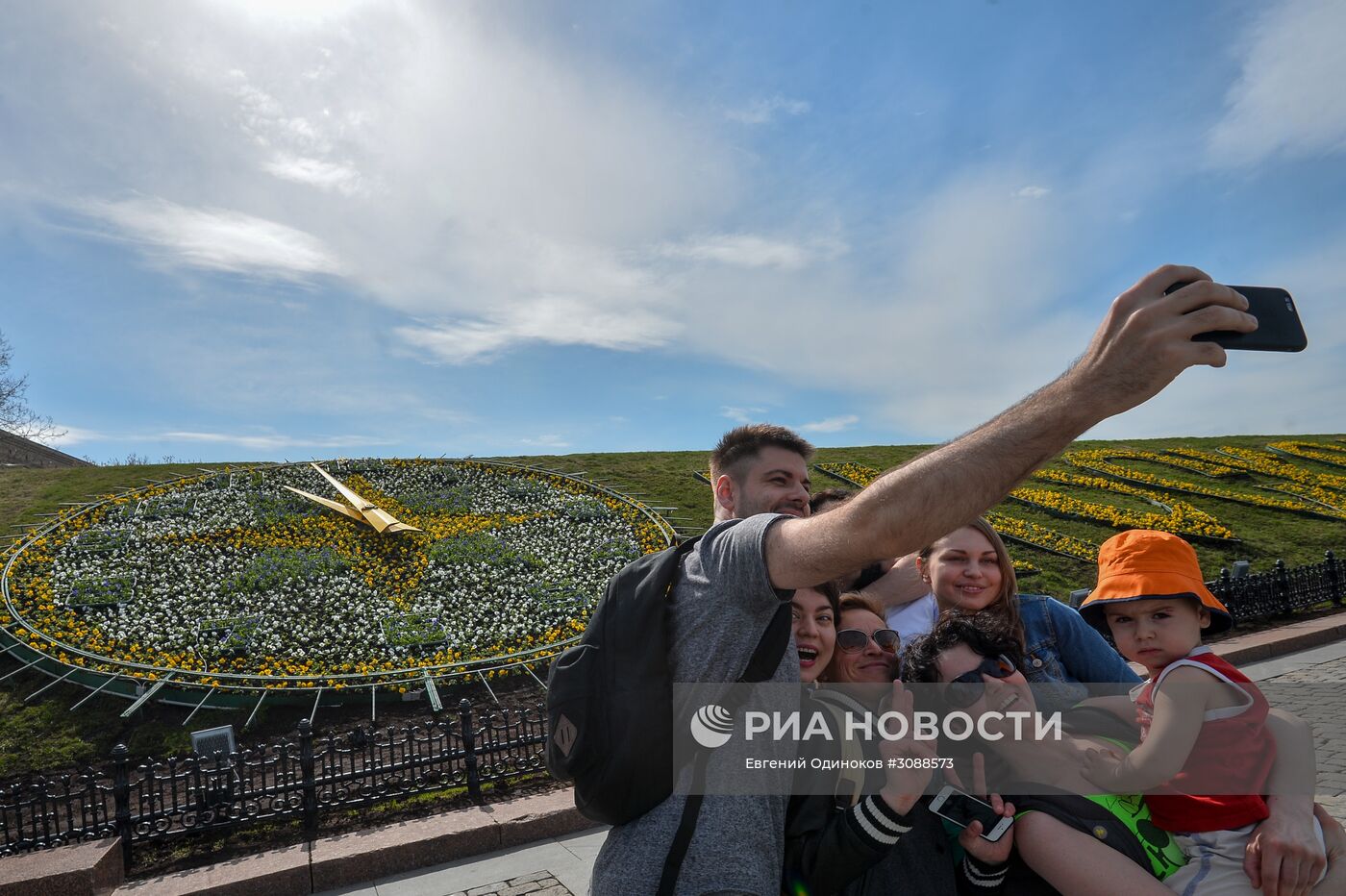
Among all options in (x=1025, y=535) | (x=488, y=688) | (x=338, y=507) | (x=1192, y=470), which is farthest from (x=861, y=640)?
(x=1192, y=470)

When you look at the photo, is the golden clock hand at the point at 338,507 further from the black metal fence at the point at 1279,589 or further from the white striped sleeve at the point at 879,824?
the black metal fence at the point at 1279,589

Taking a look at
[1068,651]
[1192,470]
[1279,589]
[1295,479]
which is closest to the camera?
[1068,651]

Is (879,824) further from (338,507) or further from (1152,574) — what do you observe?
(338,507)

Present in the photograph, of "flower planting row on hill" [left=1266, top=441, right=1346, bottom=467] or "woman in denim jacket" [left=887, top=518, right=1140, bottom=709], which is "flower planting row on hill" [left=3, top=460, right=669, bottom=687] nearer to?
"woman in denim jacket" [left=887, top=518, right=1140, bottom=709]

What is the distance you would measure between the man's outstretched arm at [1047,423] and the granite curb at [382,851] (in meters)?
4.51

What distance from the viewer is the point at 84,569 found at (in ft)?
33.2

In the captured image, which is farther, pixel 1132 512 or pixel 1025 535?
pixel 1132 512

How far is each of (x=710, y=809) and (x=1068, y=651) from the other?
172 centimetres

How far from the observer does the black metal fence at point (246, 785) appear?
18.1ft

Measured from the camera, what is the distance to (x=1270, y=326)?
1452 millimetres

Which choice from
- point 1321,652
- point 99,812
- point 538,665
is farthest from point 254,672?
point 1321,652

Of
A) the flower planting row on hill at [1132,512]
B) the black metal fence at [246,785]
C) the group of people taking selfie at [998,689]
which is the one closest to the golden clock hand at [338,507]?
the black metal fence at [246,785]

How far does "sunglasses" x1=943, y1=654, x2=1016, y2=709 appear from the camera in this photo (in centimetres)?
220

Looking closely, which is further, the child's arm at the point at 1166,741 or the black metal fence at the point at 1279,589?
the black metal fence at the point at 1279,589
